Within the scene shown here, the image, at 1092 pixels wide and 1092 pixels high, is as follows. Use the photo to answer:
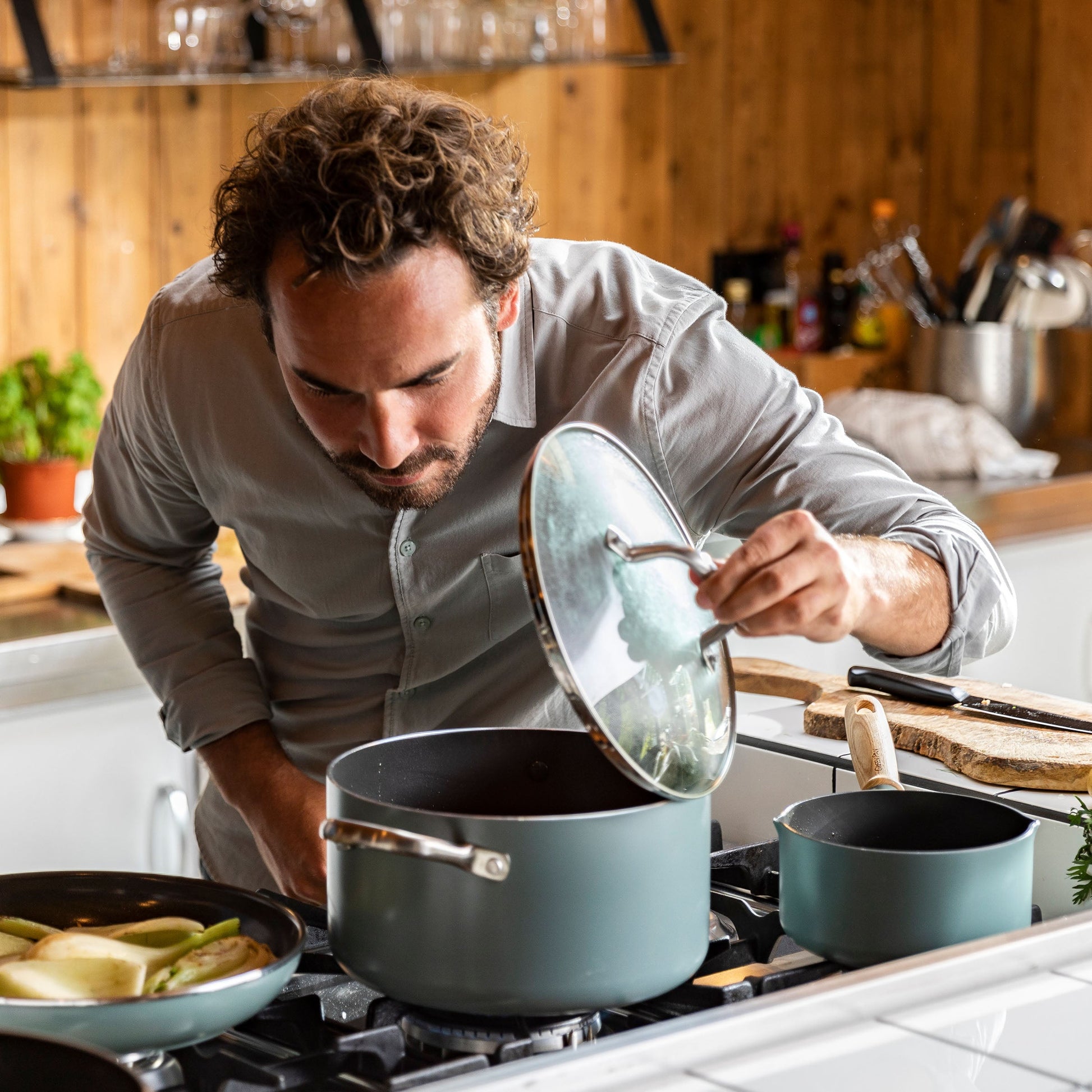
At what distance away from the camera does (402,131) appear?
1.05 m

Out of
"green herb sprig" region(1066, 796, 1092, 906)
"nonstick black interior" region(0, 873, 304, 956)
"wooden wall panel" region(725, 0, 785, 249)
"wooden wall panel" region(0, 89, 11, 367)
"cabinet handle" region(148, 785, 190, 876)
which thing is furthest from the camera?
"wooden wall panel" region(725, 0, 785, 249)

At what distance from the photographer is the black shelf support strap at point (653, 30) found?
3.16 metres

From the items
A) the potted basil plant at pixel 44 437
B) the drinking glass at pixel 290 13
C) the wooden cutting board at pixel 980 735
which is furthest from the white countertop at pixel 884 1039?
the drinking glass at pixel 290 13

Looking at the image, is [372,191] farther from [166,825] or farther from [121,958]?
[166,825]

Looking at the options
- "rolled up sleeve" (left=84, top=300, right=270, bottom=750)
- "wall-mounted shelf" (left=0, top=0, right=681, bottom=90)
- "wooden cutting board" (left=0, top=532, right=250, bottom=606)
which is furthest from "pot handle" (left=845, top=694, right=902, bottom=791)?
"wall-mounted shelf" (left=0, top=0, right=681, bottom=90)

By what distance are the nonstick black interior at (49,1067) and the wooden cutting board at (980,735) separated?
0.68m

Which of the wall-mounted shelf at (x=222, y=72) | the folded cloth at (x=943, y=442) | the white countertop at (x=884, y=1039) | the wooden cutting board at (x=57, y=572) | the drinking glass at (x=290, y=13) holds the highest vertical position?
the drinking glass at (x=290, y=13)

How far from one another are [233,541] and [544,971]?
1667mm

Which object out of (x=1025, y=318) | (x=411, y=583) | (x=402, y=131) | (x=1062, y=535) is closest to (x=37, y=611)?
(x=411, y=583)

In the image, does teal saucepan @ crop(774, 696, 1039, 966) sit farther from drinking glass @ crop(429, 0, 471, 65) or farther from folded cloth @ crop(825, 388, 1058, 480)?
drinking glass @ crop(429, 0, 471, 65)

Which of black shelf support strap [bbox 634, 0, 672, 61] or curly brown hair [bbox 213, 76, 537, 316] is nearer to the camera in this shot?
curly brown hair [bbox 213, 76, 537, 316]

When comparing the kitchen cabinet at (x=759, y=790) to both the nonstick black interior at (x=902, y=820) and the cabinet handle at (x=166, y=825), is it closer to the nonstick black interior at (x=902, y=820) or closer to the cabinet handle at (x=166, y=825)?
the nonstick black interior at (x=902, y=820)

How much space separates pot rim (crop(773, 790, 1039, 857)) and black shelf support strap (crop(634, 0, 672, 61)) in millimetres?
2502

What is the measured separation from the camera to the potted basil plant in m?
2.46
